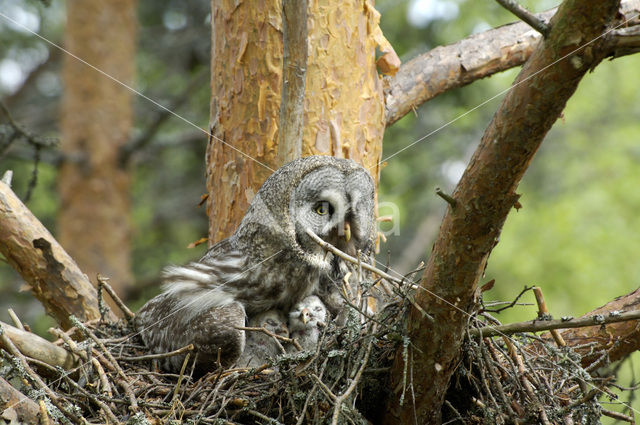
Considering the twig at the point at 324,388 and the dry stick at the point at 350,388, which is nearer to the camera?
the dry stick at the point at 350,388

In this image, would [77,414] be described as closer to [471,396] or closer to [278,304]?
[278,304]

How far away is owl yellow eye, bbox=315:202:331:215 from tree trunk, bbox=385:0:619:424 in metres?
0.99

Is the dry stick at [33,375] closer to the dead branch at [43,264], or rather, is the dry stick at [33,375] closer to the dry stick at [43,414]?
the dry stick at [43,414]

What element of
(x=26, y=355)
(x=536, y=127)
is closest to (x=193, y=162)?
(x=26, y=355)

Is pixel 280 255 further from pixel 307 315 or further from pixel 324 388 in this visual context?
pixel 324 388

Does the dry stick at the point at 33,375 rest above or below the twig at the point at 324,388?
below

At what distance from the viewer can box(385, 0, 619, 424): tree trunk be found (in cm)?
192

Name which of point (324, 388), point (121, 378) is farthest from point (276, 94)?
point (324, 388)

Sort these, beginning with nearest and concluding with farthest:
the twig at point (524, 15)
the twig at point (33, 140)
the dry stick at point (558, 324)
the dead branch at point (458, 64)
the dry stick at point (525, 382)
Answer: the twig at point (524, 15) < the dry stick at point (558, 324) < the dry stick at point (525, 382) < the dead branch at point (458, 64) < the twig at point (33, 140)

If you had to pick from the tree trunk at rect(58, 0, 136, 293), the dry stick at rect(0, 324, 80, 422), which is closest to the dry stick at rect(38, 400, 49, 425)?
the dry stick at rect(0, 324, 80, 422)

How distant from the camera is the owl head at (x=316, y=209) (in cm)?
330

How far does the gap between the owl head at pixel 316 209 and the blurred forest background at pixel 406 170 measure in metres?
3.87

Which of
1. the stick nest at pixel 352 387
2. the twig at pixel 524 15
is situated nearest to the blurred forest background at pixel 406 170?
the stick nest at pixel 352 387

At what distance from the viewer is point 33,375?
8.67 ft
